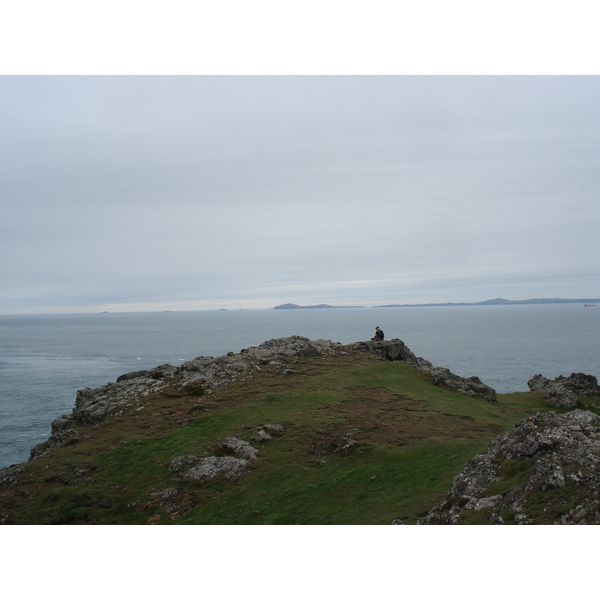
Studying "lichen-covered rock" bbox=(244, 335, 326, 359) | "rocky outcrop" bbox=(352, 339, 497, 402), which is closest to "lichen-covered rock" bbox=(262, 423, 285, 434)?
"lichen-covered rock" bbox=(244, 335, 326, 359)

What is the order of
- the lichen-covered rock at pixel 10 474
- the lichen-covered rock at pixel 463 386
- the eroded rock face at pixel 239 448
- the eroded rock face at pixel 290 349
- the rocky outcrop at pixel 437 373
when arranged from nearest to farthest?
the lichen-covered rock at pixel 10 474 < the eroded rock face at pixel 239 448 < the lichen-covered rock at pixel 463 386 < the rocky outcrop at pixel 437 373 < the eroded rock face at pixel 290 349

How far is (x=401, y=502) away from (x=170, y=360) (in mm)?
114574

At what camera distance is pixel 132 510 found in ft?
62.4

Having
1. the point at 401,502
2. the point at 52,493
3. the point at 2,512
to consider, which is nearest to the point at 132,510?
the point at 52,493

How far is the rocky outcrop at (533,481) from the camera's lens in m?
11.1

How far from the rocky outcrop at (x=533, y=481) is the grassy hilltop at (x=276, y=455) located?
227 centimetres

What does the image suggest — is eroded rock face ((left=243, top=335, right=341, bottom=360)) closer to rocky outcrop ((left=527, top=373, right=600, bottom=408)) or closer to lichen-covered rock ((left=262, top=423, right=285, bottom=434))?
lichen-covered rock ((left=262, top=423, right=285, bottom=434))

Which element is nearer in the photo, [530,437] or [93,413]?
[530,437]

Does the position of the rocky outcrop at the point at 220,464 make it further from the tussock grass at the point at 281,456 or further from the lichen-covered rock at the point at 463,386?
the lichen-covered rock at the point at 463,386

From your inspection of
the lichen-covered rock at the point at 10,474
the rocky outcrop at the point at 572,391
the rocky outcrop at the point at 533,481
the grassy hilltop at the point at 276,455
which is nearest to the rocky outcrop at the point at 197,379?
the grassy hilltop at the point at 276,455

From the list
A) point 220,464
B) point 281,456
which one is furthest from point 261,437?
point 220,464

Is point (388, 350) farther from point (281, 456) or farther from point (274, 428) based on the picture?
point (281, 456)

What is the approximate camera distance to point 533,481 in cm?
1253

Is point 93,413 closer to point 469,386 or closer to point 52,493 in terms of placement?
point 52,493
